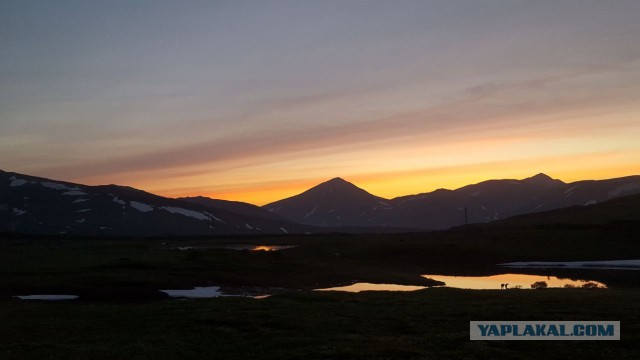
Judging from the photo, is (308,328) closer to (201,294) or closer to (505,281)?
(201,294)

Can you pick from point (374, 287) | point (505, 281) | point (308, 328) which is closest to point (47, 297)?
point (308, 328)

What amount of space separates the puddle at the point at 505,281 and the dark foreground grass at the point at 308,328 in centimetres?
2609

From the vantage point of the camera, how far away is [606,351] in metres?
23.4

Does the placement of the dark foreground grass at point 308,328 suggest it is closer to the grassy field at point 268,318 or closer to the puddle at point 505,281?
the grassy field at point 268,318

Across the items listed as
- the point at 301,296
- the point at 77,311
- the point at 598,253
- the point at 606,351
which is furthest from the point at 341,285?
the point at 598,253

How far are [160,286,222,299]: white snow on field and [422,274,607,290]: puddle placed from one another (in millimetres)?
29692

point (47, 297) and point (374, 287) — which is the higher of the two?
point (374, 287)

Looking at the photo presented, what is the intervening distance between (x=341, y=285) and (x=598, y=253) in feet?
213

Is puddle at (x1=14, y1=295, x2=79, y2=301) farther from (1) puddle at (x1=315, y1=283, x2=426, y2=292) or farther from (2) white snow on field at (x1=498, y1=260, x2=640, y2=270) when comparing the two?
(2) white snow on field at (x1=498, y1=260, x2=640, y2=270)

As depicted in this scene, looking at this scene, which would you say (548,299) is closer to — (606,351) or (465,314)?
(465,314)

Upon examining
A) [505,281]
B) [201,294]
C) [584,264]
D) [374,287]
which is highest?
[584,264]

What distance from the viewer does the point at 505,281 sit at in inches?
2901

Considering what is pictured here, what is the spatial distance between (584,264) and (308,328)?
81.7m

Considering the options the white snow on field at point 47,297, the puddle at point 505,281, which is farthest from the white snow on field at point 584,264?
the white snow on field at point 47,297
